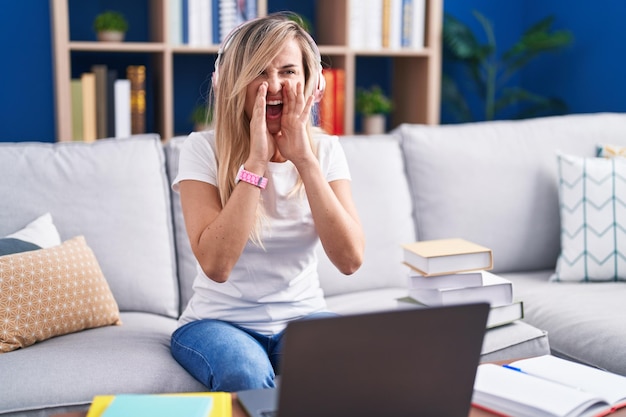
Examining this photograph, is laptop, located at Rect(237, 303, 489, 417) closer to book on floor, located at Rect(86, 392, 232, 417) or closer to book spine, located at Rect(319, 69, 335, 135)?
book on floor, located at Rect(86, 392, 232, 417)

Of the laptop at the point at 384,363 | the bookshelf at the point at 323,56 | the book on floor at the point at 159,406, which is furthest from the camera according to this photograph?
the bookshelf at the point at 323,56

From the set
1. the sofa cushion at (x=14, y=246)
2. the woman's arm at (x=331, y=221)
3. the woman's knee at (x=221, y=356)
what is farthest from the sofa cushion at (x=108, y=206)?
the woman's arm at (x=331, y=221)

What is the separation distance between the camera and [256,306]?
1641 millimetres

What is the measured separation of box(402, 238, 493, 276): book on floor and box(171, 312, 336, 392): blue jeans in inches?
10.6

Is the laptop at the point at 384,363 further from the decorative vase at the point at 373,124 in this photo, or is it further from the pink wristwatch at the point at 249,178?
the decorative vase at the point at 373,124

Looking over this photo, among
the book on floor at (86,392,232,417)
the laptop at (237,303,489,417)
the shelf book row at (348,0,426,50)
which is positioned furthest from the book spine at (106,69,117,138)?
the laptop at (237,303,489,417)

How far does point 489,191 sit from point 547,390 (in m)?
1.19

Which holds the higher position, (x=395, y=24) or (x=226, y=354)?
(x=395, y=24)

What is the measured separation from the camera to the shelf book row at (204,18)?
284 centimetres

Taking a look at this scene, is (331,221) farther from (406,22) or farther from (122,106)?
(406,22)

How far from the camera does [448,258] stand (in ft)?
5.77

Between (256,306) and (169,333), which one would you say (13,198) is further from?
(256,306)

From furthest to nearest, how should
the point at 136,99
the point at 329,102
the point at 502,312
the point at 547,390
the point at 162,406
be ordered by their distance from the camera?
the point at 329,102 → the point at 136,99 → the point at 502,312 → the point at 547,390 → the point at 162,406

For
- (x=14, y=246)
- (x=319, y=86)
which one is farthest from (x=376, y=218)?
(x=14, y=246)
